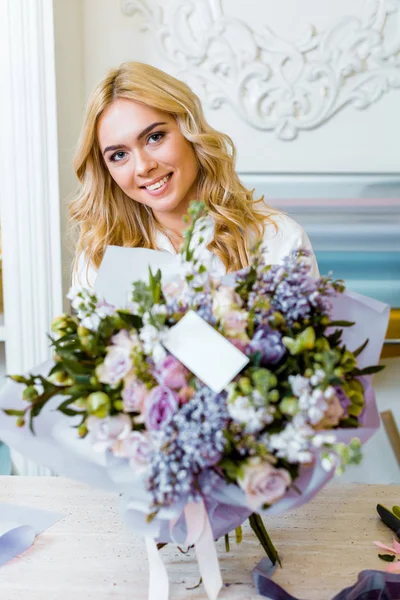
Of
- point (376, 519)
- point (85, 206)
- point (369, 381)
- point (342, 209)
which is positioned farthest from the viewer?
point (342, 209)

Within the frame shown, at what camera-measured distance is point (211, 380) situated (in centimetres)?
69

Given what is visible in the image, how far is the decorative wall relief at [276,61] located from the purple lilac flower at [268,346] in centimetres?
193

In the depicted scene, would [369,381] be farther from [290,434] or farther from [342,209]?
[342,209]

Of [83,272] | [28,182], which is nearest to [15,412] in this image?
[83,272]

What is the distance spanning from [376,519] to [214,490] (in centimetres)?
45

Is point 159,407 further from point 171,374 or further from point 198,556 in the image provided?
point 198,556

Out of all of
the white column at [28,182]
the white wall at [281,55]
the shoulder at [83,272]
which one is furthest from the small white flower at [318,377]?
the white wall at [281,55]

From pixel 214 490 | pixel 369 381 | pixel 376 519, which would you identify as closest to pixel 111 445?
pixel 214 490

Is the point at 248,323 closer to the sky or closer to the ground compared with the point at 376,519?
closer to the sky

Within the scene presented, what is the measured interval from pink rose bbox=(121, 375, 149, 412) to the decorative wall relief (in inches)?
78.3

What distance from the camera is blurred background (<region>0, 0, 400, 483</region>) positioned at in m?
2.27

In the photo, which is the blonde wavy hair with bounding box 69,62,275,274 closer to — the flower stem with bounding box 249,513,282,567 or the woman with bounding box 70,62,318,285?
the woman with bounding box 70,62,318,285

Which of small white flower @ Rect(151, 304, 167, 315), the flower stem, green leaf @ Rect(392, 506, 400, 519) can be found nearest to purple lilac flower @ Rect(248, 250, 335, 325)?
small white flower @ Rect(151, 304, 167, 315)

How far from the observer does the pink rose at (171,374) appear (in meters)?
0.70
